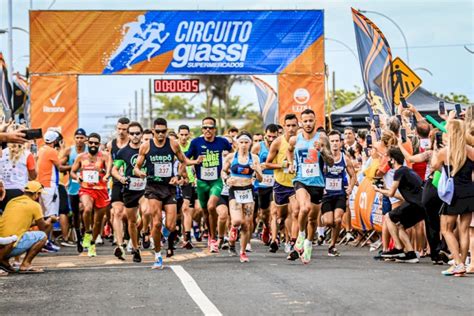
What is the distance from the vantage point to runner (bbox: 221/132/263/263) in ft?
53.9

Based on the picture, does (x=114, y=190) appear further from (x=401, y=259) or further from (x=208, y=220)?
(x=401, y=259)

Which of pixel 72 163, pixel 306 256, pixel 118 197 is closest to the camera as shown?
pixel 306 256

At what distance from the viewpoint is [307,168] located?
623 inches

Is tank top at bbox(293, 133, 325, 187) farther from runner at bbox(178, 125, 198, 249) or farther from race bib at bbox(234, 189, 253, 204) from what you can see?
runner at bbox(178, 125, 198, 249)

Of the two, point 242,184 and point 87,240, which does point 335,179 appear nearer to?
point 242,184

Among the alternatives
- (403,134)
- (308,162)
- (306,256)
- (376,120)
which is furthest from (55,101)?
(306,256)

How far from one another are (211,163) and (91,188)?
2.09 metres

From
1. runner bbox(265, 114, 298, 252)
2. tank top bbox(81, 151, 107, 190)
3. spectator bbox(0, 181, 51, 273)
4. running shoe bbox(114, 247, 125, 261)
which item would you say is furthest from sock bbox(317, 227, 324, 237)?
spectator bbox(0, 181, 51, 273)

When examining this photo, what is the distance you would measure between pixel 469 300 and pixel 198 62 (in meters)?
22.0

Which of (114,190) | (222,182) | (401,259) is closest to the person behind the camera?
(401,259)

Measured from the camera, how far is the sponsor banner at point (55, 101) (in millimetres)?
31266

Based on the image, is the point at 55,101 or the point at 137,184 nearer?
the point at 137,184

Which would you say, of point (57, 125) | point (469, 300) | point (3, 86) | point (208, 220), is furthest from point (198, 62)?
point (469, 300)

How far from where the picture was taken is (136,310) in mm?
9867
